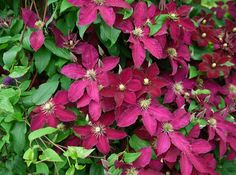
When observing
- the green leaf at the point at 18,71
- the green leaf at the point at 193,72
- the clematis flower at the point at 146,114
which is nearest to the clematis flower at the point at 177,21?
the green leaf at the point at 193,72

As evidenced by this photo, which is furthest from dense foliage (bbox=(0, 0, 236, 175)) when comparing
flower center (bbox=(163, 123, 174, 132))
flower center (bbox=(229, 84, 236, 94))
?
flower center (bbox=(229, 84, 236, 94))

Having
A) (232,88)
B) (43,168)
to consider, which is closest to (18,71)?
(43,168)

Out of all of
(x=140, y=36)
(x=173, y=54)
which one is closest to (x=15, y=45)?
(x=140, y=36)

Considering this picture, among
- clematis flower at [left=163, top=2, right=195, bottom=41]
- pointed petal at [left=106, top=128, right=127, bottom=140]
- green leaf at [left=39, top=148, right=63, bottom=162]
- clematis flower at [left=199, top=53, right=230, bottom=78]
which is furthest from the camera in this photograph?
clematis flower at [left=199, top=53, right=230, bottom=78]

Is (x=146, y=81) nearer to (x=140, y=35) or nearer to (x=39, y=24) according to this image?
(x=140, y=35)

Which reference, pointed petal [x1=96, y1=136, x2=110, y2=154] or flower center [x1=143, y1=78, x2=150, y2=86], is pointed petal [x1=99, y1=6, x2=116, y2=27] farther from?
pointed petal [x1=96, y1=136, x2=110, y2=154]
